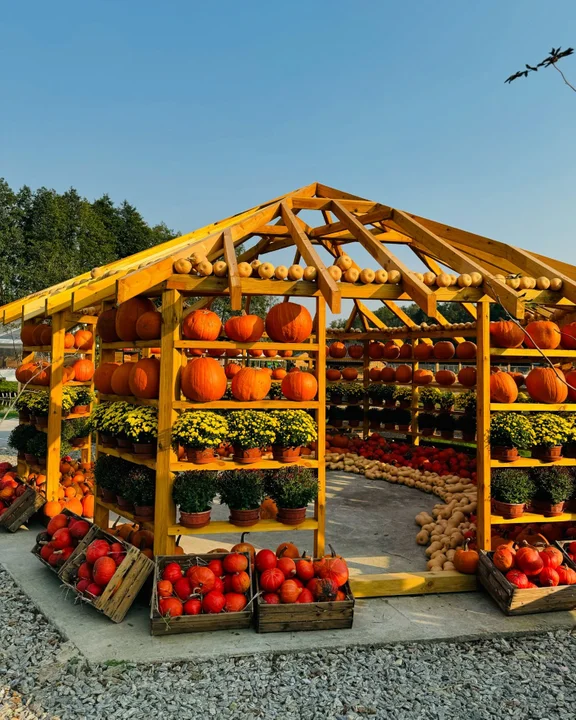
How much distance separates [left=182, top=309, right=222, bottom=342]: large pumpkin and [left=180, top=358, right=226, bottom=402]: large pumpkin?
251mm

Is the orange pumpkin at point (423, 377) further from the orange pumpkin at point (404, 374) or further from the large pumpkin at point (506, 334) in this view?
the large pumpkin at point (506, 334)

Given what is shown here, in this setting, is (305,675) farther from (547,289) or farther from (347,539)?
(547,289)

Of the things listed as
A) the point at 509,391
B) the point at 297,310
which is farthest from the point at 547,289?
the point at 297,310

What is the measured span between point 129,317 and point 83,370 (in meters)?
3.28

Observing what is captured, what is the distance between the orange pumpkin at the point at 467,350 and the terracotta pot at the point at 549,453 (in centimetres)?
411

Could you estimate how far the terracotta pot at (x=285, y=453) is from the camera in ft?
16.5

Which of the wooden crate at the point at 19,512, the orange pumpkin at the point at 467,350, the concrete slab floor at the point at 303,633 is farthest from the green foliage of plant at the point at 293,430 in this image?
the orange pumpkin at the point at 467,350

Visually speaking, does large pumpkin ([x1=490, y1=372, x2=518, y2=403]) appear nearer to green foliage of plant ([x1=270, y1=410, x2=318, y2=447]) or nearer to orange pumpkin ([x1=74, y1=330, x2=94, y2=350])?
green foliage of plant ([x1=270, y1=410, x2=318, y2=447])

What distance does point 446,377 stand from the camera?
10305 millimetres

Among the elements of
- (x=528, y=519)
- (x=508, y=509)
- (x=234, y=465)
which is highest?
(x=234, y=465)

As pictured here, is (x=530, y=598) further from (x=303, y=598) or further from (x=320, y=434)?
(x=320, y=434)

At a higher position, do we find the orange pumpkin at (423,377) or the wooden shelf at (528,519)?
the orange pumpkin at (423,377)

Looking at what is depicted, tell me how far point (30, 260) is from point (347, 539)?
29.4 m

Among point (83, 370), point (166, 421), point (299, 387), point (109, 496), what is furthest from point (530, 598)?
point (83, 370)
